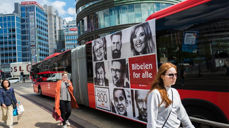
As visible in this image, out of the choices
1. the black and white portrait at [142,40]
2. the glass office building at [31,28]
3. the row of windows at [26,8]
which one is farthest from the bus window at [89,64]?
the row of windows at [26,8]

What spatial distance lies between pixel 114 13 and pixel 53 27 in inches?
4301

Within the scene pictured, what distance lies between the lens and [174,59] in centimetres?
367

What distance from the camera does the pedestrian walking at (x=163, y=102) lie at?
73.5 inches

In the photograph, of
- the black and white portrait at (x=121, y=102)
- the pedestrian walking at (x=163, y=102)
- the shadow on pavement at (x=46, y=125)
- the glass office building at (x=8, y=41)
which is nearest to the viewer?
the pedestrian walking at (x=163, y=102)

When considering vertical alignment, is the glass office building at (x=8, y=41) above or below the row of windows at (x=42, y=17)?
below

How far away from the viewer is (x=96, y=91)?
662 cm

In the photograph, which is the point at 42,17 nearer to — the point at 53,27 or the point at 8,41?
the point at 53,27

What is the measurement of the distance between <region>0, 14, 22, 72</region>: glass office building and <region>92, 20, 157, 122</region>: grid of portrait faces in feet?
332

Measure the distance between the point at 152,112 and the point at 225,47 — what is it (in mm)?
1869

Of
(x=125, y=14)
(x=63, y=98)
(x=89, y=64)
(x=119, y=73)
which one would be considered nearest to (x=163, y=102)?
(x=119, y=73)

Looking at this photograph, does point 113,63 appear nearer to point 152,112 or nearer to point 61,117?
point 61,117

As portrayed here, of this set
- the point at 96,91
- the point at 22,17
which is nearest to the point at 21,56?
the point at 22,17

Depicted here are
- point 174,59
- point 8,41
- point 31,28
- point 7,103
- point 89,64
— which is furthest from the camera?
point 31,28

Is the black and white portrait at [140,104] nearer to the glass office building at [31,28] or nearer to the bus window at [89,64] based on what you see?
the bus window at [89,64]
